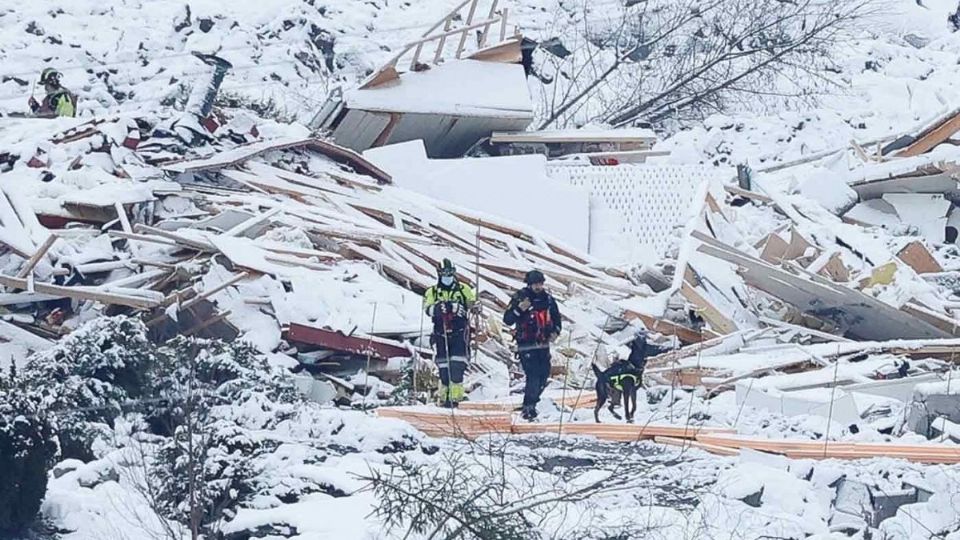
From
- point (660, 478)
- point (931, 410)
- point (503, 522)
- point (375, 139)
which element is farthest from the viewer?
point (375, 139)

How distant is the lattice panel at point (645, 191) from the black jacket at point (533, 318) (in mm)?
6205

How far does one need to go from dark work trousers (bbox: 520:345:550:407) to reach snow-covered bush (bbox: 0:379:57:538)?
12.9 ft

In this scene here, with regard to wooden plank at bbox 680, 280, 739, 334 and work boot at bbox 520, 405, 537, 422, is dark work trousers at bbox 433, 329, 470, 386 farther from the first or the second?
wooden plank at bbox 680, 280, 739, 334

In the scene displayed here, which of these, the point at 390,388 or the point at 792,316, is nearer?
the point at 390,388

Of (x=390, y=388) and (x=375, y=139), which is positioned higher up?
(x=375, y=139)

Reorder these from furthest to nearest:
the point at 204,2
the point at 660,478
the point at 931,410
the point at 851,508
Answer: the point at 204,2 < the point at 931,410 < the point at 660,478 < the point at 851,508

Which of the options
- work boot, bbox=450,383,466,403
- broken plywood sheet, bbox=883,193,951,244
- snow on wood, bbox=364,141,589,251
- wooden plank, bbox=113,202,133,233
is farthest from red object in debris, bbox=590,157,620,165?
work boot, bbox=450,383,466,403

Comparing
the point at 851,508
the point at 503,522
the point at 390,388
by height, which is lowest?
the point at 390,388

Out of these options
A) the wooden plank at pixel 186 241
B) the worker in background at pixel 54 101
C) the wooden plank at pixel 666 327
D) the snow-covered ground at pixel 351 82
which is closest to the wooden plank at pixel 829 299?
the wooden plank at pixel 666 327

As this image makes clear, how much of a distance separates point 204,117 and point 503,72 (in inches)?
139

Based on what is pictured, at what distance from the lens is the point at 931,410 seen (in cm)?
984

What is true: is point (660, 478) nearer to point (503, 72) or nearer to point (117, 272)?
point (117, 272)

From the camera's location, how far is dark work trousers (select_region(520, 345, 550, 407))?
1062 centimetres

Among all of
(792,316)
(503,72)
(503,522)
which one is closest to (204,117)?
(503,72)
